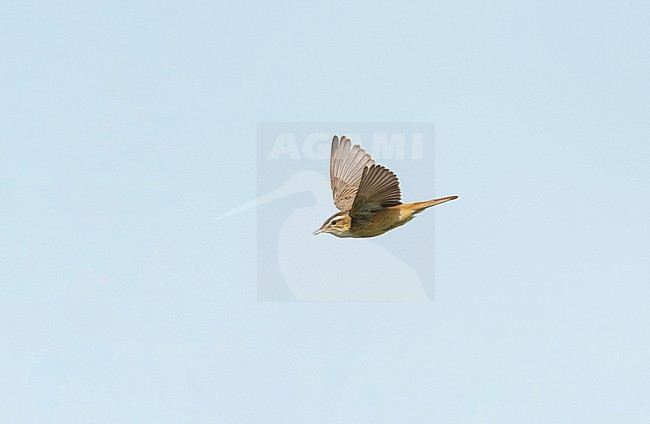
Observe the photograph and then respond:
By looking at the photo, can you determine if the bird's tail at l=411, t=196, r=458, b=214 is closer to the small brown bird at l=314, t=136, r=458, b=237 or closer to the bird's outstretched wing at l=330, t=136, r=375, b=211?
the small brown bird at l=314, t=136, r=458, b=237

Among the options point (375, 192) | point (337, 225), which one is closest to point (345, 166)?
point (337, 225)

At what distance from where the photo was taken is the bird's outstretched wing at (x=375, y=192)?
704 centimetres

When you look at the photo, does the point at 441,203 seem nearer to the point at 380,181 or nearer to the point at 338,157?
the point at 380,181

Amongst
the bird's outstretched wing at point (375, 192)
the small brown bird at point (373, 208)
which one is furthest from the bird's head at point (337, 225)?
the bird's outstretched wing at point (375, 192)

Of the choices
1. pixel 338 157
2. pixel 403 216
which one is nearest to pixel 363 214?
pixel 403 216

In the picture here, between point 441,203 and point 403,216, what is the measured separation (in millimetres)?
422

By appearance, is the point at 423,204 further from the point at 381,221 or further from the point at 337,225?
the point at 337,225

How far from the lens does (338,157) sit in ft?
26.8

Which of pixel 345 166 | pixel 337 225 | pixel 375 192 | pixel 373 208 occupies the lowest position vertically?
pixel 337 225

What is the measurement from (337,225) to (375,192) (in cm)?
51

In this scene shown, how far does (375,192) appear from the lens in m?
7.18

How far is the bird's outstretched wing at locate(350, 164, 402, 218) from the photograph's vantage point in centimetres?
704

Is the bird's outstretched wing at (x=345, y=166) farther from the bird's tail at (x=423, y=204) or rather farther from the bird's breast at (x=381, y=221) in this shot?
the bird's tail at (x=423, y=204)

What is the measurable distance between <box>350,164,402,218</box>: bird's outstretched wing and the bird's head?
0.40ft
